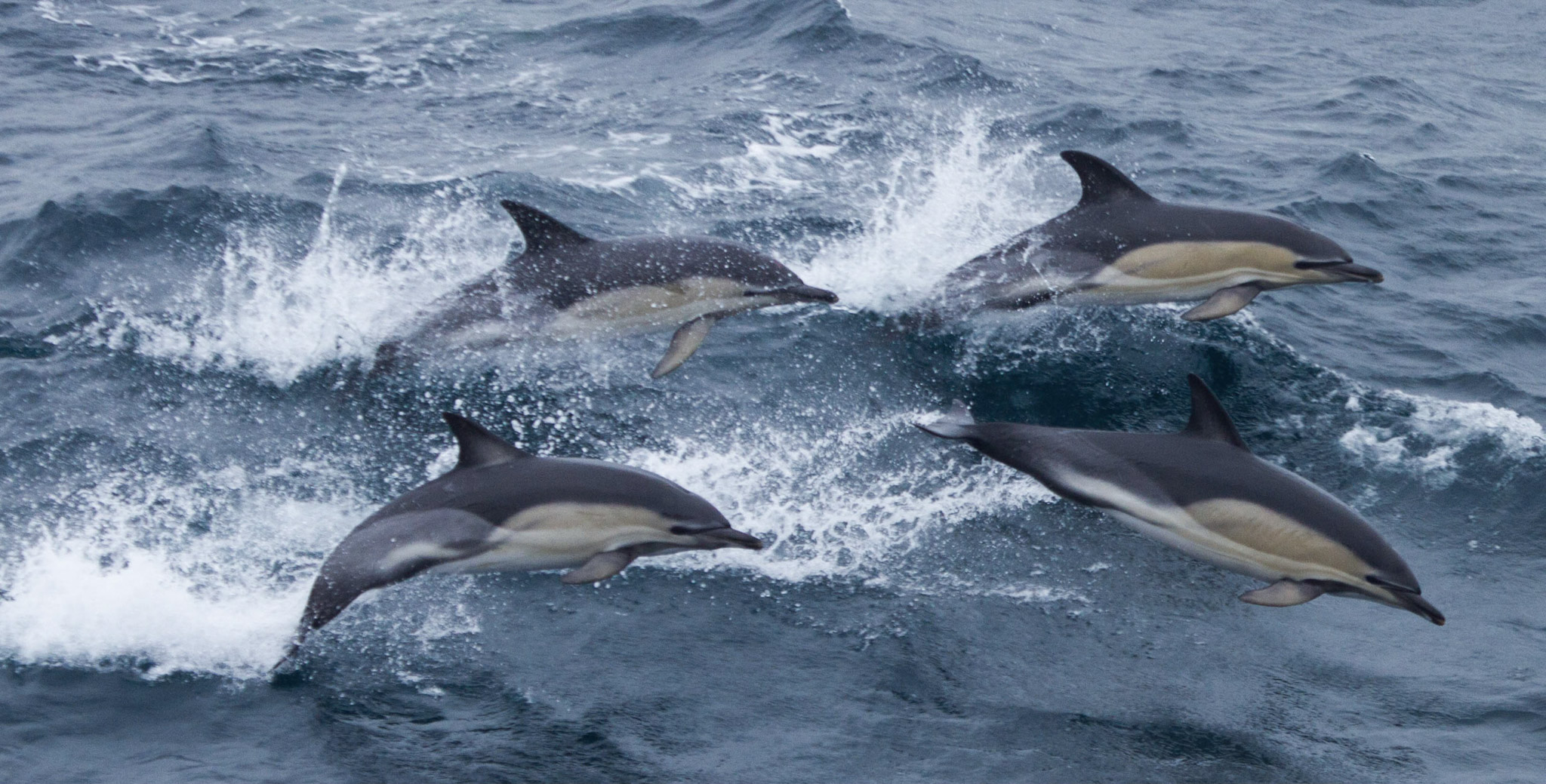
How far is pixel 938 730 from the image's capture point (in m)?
6.39

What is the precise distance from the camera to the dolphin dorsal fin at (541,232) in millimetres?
8781

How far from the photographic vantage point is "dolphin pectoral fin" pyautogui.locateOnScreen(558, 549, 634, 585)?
648cm

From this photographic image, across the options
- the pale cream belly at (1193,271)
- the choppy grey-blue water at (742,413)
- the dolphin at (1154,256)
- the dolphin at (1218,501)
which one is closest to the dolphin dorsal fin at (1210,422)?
the dolphin at (1218,501)

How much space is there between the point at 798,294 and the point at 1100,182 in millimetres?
2095

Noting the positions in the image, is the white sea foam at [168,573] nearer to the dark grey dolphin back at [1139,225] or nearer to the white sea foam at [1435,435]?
the dark grey dolphin back at [1139,225]

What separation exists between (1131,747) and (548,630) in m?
2.84

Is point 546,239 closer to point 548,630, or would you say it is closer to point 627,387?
point 627,387

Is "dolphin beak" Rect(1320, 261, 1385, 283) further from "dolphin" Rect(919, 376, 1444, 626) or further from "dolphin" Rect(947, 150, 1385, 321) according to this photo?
"dolphin" Rect(919, 376, 1444, 626)

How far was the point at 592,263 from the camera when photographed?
8.95m

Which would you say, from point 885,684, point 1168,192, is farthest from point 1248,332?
point 885,684

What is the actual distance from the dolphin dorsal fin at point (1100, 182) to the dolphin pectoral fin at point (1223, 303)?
801 mm

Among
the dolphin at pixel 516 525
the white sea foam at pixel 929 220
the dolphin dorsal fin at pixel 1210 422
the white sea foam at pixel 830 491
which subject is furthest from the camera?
the white sea foam at pixel 929 220

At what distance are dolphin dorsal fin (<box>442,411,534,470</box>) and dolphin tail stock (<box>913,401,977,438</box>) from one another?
208 cm

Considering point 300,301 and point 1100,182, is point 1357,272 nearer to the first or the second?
point 1100,182
